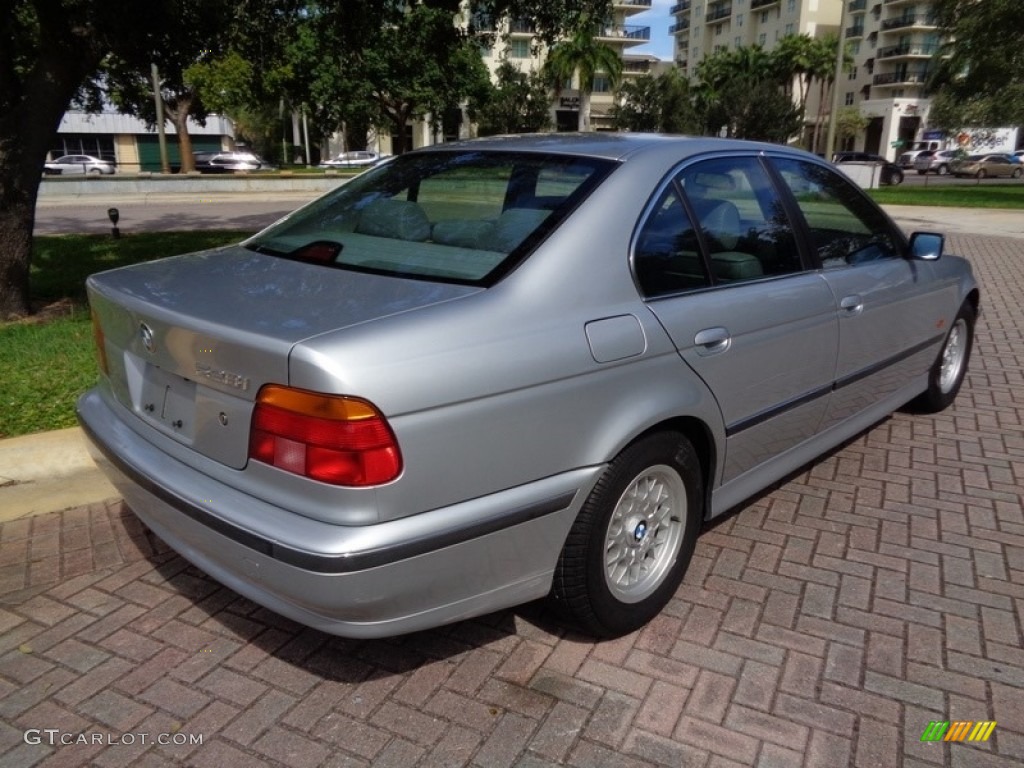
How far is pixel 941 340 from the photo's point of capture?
4855 millimetres

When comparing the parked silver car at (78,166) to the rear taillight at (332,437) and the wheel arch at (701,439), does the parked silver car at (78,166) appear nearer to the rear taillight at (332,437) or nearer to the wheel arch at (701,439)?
the wheel arch at (701,439)

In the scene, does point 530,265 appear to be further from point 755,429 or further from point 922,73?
point 922,73

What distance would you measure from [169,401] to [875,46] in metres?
90.1

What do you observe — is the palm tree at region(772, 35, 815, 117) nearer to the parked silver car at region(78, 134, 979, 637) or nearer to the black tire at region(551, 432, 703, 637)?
the parked silver car at region(78, 134, 979, 637)

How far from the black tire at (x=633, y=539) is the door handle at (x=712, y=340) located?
31cm

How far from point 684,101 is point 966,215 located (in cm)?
3557

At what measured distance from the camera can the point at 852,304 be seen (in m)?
3.68

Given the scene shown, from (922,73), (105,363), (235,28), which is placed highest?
(922,73)

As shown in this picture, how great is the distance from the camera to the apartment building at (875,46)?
2879 inches

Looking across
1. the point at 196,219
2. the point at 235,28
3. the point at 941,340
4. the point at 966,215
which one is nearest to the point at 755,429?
the point at 941,340

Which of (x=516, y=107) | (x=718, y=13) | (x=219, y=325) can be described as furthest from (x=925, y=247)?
(x=718, y=13)

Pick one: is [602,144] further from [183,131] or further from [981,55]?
[183,131]

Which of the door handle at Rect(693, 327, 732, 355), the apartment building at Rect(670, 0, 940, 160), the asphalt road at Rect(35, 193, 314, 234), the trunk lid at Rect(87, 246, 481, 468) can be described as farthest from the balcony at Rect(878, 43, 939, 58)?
the trunk lid at Rect(87, 246, 481, 468)

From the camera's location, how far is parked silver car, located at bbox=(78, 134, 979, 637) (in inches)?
83.9
